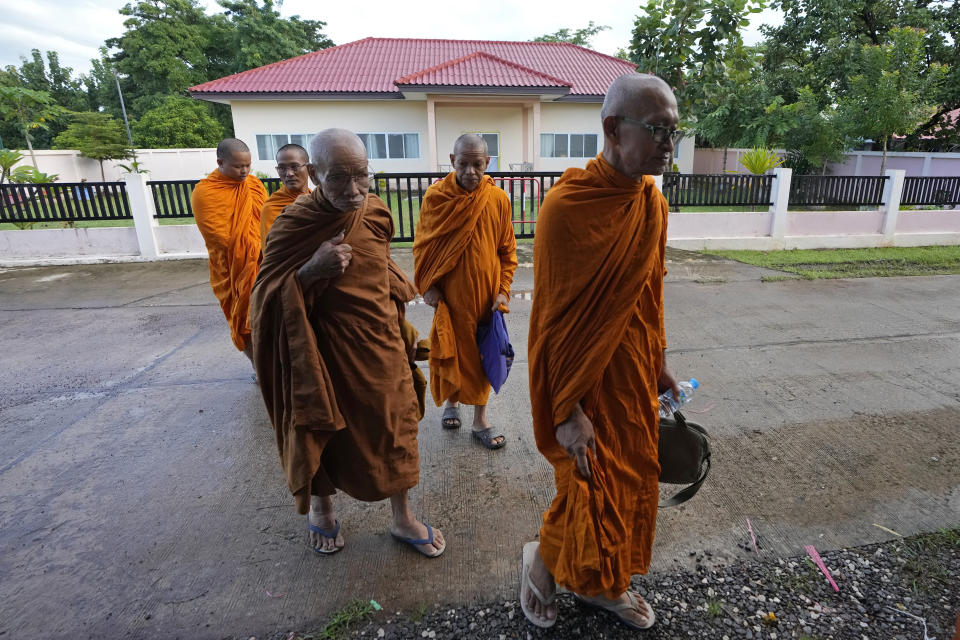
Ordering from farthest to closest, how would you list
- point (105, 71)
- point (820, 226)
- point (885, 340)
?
point (105, 71) → point (820, 226) → point (885, 340)

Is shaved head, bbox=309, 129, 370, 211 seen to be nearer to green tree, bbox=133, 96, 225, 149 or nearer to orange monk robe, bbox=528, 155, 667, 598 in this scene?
orange monk robe, bbox=528, 155, 667, 598

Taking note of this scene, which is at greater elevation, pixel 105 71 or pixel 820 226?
pixel 105 71

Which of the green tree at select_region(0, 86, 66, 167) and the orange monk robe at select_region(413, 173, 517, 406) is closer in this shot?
the orange monk robe at select_region(413, 173, 517, 406)

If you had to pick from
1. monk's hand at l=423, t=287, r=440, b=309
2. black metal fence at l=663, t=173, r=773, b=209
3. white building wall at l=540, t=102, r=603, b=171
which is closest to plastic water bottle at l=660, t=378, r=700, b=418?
monk's hand at l=423, t=287, r=440, b=309

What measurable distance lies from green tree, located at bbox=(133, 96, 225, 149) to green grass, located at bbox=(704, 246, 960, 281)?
23.7m

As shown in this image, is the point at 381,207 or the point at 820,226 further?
the point at 820,226

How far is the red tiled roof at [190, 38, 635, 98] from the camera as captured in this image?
16703 mm

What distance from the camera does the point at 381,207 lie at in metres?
2.29

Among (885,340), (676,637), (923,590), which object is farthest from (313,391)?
(885,340)

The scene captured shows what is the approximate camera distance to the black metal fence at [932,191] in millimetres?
9203

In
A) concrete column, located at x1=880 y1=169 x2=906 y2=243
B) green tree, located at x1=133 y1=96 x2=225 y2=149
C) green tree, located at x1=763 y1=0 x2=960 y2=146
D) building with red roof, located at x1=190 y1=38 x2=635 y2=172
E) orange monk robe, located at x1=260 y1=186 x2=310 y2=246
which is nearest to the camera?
orange monk robe, located at x1=260 y1=186 x2=310 y2=246

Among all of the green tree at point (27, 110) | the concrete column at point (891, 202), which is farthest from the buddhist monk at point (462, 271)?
the green tree at point (27, 110)

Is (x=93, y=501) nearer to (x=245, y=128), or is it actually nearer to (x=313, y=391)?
(x=313, y=391)

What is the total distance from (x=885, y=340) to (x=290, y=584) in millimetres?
5065
